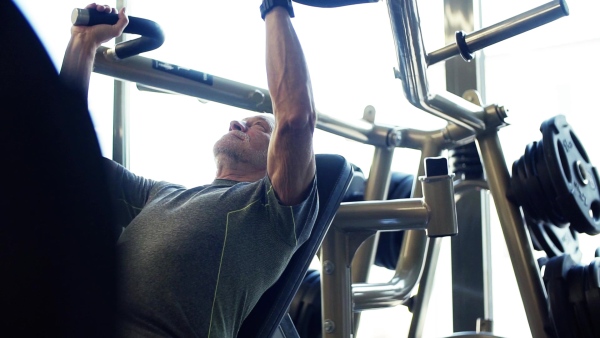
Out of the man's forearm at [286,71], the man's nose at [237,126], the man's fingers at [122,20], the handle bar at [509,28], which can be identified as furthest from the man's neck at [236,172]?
the handle bar at [509,28]

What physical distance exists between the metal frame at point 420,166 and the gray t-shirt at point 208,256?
0.15 meters

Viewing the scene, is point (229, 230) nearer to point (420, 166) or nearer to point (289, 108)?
point (289, 108)

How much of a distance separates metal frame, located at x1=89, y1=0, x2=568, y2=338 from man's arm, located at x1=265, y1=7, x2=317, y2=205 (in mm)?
192

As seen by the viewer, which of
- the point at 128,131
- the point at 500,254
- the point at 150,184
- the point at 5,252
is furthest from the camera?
the point at 128,131

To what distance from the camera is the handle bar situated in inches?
55.9

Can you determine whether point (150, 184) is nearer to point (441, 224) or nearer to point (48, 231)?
point (441, 224)

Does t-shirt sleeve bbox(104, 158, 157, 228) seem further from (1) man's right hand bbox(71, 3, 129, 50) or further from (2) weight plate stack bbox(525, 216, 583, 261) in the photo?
(2) weight plate stack bbox(525, 216, 583, 261)

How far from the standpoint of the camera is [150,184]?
184cm

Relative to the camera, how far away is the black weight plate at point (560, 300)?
159 centimetres

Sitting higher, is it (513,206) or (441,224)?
(513,206)

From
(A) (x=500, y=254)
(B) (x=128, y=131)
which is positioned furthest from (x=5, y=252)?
(B) (x=128, y=131)

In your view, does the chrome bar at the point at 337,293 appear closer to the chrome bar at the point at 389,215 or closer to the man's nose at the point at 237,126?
the chrome bar at the point at 389,215

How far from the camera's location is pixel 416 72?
156 centimetres

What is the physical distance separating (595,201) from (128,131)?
181 cm
